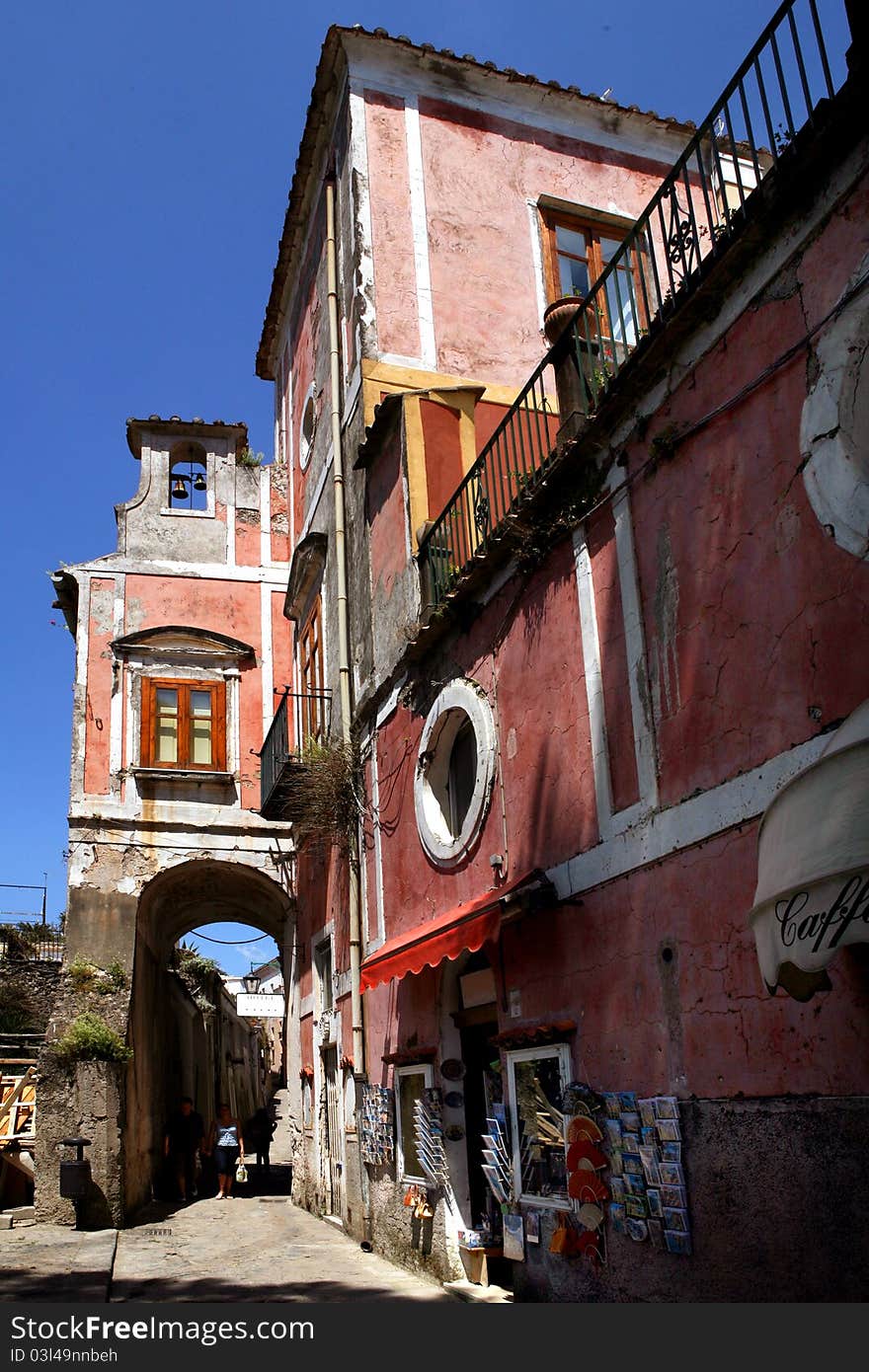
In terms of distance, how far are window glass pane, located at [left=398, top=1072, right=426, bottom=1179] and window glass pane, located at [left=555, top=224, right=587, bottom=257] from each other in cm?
1008

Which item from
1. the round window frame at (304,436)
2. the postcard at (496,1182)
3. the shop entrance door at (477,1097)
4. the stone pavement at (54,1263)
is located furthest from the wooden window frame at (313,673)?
the postcard at (496,1182)

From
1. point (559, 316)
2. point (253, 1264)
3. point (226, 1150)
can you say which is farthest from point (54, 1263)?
point (559, 316)

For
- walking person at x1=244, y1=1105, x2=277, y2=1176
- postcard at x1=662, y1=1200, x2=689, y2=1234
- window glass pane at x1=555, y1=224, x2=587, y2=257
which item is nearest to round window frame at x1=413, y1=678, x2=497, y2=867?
postcard at x1=662, y1=1200, x2=689, y2=1234

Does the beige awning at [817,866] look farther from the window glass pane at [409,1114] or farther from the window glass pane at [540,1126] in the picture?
the window glass pane at [409,1114]

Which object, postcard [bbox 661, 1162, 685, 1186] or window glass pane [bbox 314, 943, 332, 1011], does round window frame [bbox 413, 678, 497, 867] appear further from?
window glass pane [bbox 314, 943, 332, 1011]

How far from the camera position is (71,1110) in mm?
14312

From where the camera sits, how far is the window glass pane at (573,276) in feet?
47.4

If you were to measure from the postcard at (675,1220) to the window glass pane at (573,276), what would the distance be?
1132cm

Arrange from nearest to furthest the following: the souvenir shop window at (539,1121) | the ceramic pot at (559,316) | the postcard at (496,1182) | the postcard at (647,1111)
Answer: the postcard at (647,1111) → the souvenir shop window at (539,1121) → the postcard at (496,1182) → the ceramic pot at (559,316)

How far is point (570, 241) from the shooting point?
1486 centimetres

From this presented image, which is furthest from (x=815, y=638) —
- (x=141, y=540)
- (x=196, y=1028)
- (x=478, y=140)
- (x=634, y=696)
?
(x=196, y=1028)

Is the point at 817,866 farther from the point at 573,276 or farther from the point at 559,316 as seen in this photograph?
the point at 573,276

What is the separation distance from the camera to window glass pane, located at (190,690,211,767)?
1817 cm

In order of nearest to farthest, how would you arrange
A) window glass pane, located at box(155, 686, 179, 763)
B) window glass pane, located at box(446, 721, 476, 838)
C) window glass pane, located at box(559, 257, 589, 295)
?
window glass pane, located at box(446, 721, 476, 838)
window glass pane, located at box(559, 257, 589, 295)
window glass pane, located at box(155, 686, 179, 763)
